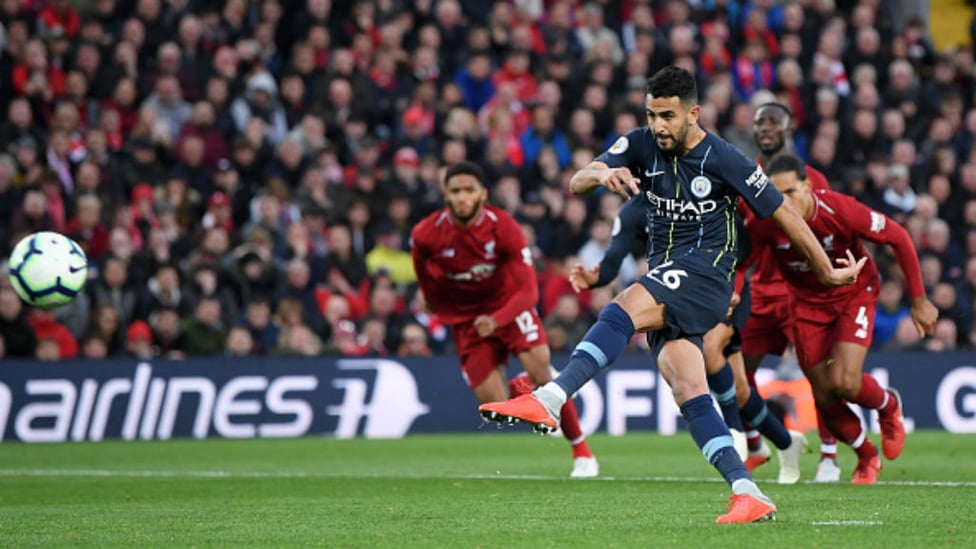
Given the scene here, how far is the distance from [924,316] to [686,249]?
281 centimetres

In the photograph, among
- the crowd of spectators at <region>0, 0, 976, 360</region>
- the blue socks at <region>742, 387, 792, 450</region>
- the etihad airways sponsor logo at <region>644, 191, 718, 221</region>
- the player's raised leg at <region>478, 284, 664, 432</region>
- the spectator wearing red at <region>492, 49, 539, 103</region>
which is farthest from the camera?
the spectator wearing red at <region>492, 49, 539, 103</region>

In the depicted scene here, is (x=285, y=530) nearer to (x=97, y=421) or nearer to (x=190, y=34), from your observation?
(x=97, y=421)

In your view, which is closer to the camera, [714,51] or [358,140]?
[358,140]

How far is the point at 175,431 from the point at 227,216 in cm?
271

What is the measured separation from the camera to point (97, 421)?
54.4 feet

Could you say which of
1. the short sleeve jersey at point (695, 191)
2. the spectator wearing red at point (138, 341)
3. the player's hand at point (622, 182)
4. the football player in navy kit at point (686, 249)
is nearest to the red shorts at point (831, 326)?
the football player in navy kit at point (686, 249)

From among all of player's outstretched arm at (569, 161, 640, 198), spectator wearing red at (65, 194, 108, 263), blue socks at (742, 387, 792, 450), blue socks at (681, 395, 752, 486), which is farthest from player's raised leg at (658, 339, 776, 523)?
spectator wearing red at (65, 194, 108, 263)

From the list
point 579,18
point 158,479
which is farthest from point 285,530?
point 579,18

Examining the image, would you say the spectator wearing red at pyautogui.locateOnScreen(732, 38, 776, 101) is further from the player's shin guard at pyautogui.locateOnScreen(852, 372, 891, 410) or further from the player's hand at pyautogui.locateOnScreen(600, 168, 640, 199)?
the player's hand at pyautogui.locateOnScreen(600, 168, 640, 199)

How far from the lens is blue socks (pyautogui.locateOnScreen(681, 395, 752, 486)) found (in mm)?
7961

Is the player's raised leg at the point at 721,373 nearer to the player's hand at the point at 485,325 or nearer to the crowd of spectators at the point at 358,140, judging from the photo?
the player's hand at the point at 485,325

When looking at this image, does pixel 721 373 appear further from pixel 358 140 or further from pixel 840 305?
pixel 358 140

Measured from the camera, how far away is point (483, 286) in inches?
496

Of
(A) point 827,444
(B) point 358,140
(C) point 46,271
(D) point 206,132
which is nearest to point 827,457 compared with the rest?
(A) point 827,444
